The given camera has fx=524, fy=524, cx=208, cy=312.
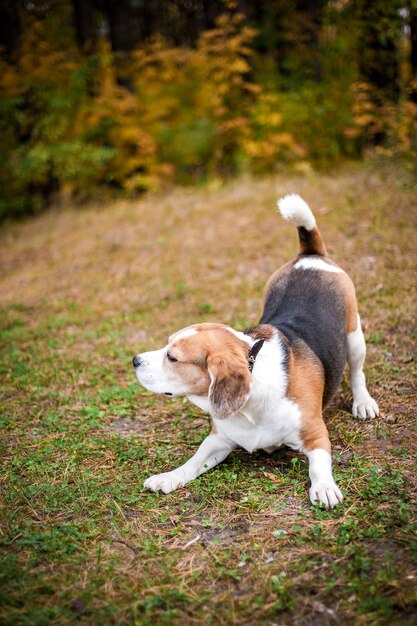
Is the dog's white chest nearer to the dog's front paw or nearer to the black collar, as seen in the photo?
the black collar

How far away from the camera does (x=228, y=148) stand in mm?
12133

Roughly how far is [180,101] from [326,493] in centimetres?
1084

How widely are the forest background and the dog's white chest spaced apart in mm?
8369

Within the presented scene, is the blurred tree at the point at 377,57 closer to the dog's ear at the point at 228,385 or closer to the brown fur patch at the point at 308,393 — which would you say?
the brown fur patch at the point at 308,393

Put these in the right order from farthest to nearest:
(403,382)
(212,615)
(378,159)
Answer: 1. (378,159)
2. (403,382)
3. (212,615)

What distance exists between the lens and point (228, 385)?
3.26 m

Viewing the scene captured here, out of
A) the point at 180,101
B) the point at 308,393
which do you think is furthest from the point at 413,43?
the point at 308,393

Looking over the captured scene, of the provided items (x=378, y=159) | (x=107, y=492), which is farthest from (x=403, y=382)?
(x=378, y=159)

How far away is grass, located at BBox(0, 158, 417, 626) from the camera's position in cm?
272

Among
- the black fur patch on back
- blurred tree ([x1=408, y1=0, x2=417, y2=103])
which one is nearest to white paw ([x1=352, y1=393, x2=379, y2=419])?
the black fur patch on back

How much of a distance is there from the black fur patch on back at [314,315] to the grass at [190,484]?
0.58 metres

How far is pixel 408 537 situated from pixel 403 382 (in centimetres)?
192

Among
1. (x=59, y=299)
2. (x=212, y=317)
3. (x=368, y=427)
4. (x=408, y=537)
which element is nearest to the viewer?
(x=408, y=537)

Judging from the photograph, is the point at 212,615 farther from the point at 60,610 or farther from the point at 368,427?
the point at 368,427
